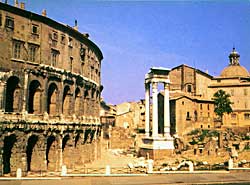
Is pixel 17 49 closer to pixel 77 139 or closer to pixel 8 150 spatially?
pixel 8 150

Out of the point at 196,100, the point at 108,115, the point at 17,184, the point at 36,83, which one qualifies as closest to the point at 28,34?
the point at 36,83

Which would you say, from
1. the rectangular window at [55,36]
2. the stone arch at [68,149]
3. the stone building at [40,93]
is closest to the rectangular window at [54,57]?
the stone building at [40,93]

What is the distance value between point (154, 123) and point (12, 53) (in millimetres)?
19209

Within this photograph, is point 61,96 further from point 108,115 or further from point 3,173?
point 108,115

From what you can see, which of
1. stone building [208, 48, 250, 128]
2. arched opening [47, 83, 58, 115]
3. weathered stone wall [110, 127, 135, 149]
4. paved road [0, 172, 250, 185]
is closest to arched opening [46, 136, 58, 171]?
arched opening [47, 83, 58, 115]

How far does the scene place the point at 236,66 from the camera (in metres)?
74.7

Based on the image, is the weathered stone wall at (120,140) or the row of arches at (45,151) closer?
the row of arches at (45,151)

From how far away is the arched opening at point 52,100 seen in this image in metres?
A: 31.9

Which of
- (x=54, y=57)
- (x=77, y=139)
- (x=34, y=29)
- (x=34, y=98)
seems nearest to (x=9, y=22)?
(x=34, y=29)

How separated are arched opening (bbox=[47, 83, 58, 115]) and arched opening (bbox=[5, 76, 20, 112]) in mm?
4389

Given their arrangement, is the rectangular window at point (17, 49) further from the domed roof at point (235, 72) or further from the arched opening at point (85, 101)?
the domed roof at point (235, 72)

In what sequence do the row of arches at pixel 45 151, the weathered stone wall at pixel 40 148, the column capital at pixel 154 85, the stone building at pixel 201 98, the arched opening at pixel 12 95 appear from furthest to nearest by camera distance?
the stone building at pixel 201 98 → the column capital at pixel 154 85 → the arched opening at pixel 12 95 → the row of arches at pixel 45 151 → the weathered stone wall at pixel 40 148

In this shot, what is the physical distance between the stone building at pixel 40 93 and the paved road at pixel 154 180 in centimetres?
755

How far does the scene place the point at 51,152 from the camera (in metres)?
31.5
